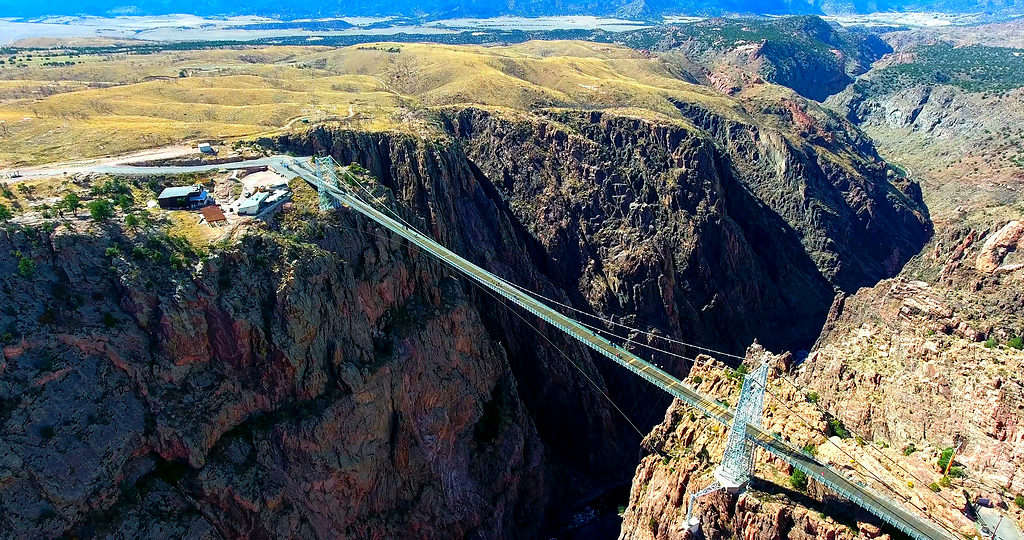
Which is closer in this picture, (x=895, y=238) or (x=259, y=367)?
(x=259, y=367)

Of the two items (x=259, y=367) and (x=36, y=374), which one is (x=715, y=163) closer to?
(x=259, y=367)

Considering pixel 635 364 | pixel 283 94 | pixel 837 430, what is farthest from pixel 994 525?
pixel 283 94

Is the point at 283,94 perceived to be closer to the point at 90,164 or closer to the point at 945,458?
the point at 90,164

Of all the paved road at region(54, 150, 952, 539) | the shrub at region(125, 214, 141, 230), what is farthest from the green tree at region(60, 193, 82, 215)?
the paved road at region(54, 150, 952, 539)

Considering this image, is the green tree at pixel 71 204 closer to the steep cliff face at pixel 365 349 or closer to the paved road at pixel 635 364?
the steep cliff face at pixel 365 349

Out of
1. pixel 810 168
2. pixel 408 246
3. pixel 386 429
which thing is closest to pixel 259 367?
pixel 386 429
